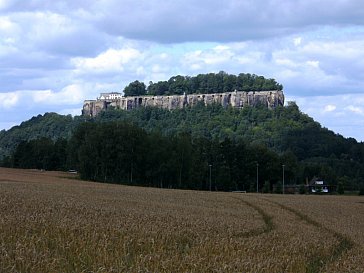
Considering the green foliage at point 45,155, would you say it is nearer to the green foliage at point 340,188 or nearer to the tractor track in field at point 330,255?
the green foliage at point 340,188

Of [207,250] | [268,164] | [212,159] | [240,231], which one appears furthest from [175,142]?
[207,250]

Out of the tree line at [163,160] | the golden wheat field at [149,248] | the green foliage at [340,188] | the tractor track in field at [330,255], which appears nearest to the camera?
the golden wheat field at [149,248]

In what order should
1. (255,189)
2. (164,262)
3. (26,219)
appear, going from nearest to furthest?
1. (164,262)
2. (26,219)
3. (255,189)

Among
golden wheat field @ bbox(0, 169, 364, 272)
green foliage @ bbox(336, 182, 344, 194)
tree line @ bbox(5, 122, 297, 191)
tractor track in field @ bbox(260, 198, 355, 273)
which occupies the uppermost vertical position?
A: tree line @ bbox(5, 122, 297, 191)

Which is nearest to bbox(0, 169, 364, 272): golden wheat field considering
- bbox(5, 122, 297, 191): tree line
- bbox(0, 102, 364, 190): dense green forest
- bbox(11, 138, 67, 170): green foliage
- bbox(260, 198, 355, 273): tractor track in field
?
bbox(260, 198, 355, 273): tractor track in field

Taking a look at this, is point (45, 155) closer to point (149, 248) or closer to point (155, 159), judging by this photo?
point (155, 159)

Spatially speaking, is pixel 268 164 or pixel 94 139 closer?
pixel 94 139

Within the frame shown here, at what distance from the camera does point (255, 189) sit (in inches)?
5310

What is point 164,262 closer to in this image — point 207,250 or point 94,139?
point 207,250

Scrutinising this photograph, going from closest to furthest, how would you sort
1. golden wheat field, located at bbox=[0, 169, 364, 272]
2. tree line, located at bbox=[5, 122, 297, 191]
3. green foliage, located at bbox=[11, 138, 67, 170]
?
golden wheat field, located at bbox=[0, 169, 364, 272] < tree line, located at bbox=[5, 122, 297, 191] < green foliage, located at bbox=[11, 138, 67, 170]

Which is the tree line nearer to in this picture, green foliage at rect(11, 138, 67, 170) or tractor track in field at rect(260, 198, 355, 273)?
green foliage at rect(11, 138, 67, 170)

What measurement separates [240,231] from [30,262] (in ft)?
46.0

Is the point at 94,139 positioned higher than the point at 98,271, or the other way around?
the point at 94,139

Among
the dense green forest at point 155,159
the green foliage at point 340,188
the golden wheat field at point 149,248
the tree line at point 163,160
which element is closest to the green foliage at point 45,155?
the dense green forest at point 155,159
